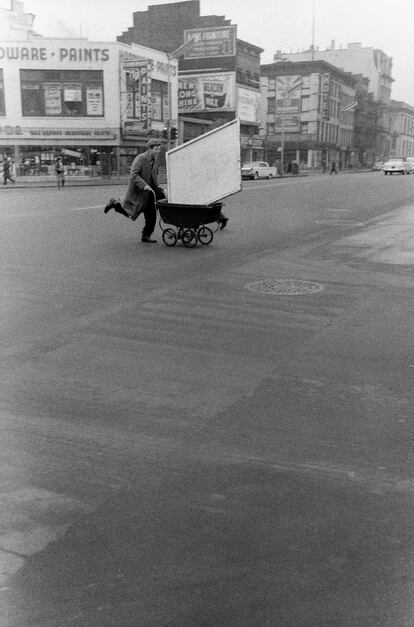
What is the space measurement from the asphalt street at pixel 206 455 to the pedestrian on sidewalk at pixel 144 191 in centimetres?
427

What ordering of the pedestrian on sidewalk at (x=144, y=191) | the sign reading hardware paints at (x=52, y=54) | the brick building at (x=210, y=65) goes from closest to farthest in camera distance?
the pedestrian on sidewalk at (x=144, y=191) → the sign reading hardware paints at (x=52, y=54) → the brick building at (x=210, y=65)

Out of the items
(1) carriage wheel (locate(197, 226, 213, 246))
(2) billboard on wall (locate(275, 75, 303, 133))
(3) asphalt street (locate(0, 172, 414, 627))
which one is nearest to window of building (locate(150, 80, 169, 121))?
(2) billboard on wall (locate(275, 75, 303, 133))

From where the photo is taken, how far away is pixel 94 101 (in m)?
54.3

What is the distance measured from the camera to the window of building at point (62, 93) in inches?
2103

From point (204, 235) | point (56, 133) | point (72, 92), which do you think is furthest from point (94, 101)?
point (204, 235)

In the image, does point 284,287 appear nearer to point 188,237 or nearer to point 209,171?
point 188,237

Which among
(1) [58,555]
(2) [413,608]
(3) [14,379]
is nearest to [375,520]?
(2) [413,608]

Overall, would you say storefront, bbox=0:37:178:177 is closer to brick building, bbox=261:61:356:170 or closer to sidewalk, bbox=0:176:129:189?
sidewalk, bbox=0:176:129:189

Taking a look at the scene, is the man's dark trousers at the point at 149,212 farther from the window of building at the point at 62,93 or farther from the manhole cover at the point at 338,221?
the window of building at the point at 62,93

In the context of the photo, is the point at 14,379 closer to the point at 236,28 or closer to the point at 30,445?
the point at 30,445

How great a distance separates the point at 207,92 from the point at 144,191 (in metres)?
66.6

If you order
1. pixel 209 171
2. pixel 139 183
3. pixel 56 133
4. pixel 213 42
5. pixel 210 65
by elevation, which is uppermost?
pixel 213 42

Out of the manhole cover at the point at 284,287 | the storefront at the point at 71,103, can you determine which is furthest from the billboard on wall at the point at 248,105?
the manhole cover at the point at 284,287

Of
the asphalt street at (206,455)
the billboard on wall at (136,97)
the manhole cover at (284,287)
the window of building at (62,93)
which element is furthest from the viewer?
the billboard on wall at (136,97)
